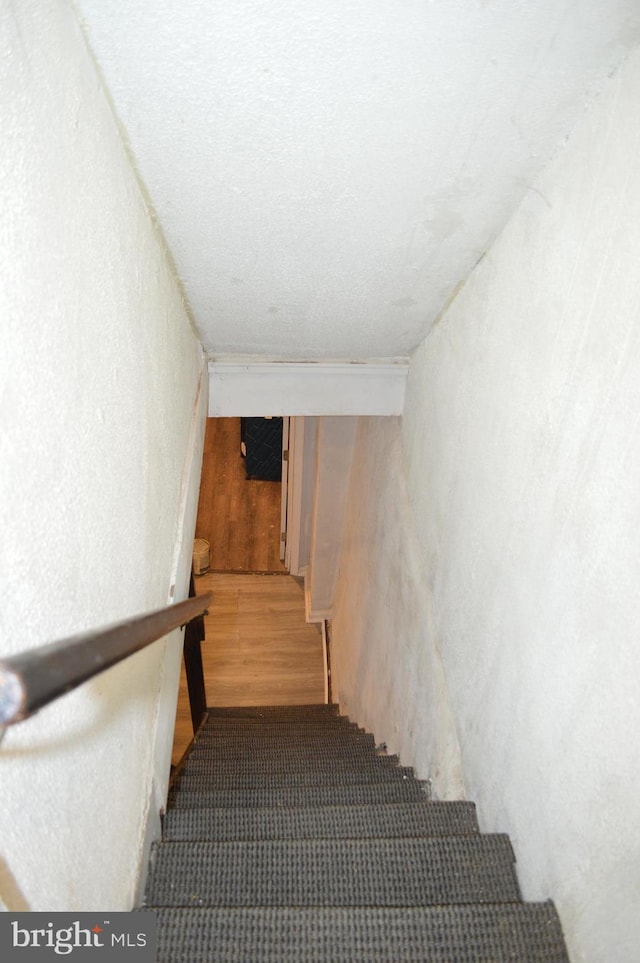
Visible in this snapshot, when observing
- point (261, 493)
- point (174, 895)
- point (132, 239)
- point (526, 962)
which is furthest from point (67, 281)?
point (261, 493)

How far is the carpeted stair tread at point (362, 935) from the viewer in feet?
4.82

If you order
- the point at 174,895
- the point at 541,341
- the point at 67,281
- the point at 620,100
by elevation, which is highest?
the point at 620,100

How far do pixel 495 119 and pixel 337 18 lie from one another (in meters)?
0.47

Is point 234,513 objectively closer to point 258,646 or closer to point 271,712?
point 258,646

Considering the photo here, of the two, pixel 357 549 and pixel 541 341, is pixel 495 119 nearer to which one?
pixel 541 341

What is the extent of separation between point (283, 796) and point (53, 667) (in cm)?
194

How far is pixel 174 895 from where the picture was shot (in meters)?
1.72

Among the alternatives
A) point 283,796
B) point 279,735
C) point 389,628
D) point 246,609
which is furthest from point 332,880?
point 246,609

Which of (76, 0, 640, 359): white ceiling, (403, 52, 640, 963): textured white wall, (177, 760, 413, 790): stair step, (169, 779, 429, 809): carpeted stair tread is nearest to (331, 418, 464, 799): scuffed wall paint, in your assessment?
(177, 760, 413, 790): stair step

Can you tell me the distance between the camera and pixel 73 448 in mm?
1075

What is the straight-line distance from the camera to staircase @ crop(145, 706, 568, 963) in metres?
1.49

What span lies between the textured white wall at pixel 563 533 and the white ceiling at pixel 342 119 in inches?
4.1

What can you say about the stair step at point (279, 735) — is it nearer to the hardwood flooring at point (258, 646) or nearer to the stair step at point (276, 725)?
the stair step at point (276, 725)

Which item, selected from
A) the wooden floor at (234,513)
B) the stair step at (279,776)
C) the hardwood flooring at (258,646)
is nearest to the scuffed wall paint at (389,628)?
the stair step at (279,776)
